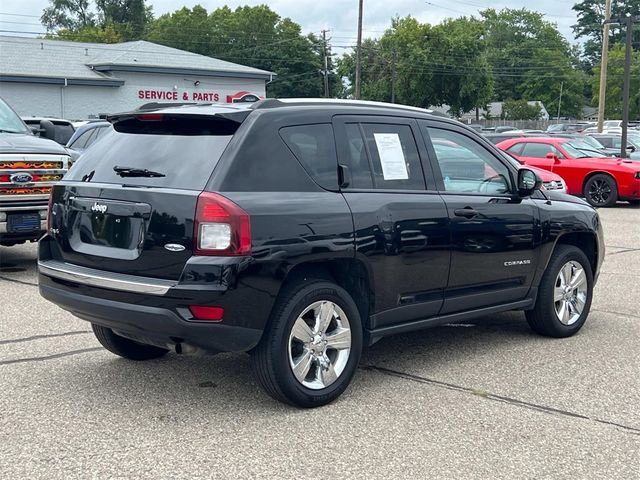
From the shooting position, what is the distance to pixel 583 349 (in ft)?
21.9

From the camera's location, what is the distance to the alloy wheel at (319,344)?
16.5 feet

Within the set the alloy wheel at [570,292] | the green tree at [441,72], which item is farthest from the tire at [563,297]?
the green tree at [441,72]

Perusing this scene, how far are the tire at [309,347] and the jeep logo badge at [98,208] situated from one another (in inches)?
45.3

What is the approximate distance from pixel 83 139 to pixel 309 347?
11.6 m

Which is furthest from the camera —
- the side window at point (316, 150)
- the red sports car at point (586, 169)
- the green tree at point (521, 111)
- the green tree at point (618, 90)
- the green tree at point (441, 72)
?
the green tree at point (521, 111)

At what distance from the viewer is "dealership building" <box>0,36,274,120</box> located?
41.0 meters

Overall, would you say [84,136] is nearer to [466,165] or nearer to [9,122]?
[9,122]

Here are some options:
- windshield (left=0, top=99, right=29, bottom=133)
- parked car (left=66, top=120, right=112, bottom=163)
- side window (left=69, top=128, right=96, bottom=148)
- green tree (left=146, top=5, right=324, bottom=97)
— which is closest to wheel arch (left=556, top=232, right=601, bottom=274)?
windshield (left=0, top=99, right=29, bottom=133)

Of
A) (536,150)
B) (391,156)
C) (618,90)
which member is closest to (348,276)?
(391,156)

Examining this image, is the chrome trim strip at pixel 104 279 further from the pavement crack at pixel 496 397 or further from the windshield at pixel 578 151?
the windshield at pixel 578 151

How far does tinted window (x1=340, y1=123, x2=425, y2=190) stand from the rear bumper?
129cm

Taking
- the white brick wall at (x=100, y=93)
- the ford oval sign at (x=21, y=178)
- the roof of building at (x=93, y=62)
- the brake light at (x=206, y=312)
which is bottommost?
the brake light at (x=206, y=312)

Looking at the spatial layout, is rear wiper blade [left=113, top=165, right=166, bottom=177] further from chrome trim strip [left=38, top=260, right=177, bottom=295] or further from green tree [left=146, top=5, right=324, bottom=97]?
green tree [left=146, top=5, right=324, bottom=97]

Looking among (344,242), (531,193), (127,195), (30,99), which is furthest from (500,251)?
(30,99)
